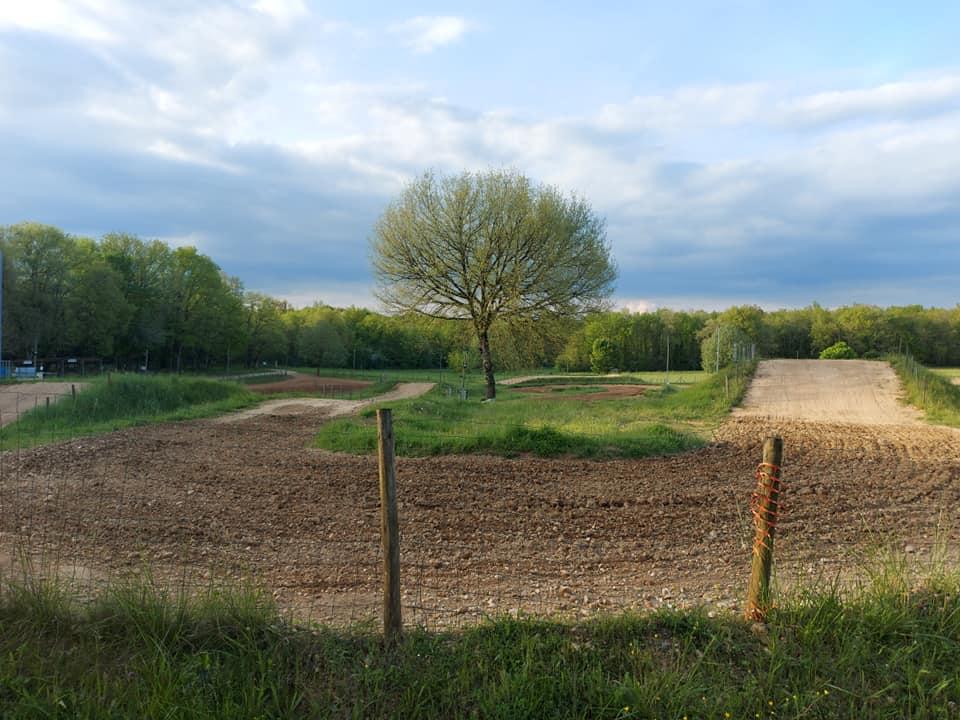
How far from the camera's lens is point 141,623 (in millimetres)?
3859

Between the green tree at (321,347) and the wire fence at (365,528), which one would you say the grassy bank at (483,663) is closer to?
the wire fence at (365,528)

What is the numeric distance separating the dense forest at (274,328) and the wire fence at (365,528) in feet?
68.4

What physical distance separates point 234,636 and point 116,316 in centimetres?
4867

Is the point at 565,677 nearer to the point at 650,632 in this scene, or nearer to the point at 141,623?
the point at 650,632

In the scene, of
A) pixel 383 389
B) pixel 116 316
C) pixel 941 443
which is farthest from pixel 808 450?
pixel 116 316

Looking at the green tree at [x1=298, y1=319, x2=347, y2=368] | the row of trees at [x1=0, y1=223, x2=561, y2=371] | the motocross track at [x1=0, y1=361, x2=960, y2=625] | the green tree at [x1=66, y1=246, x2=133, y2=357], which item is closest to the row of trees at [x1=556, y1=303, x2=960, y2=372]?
the row of trees at [x1=0, y1=223, x2=561, y2=371]

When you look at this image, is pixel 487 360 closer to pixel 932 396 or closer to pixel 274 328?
pixel 932 396

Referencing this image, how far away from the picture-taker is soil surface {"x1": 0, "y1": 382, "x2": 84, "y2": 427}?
18.2 meters

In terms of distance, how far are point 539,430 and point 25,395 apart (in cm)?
1854

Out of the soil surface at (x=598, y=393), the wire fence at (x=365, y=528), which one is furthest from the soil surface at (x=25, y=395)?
the soil surface at (x=598, y=393)

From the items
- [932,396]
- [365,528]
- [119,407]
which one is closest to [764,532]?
[365,528]

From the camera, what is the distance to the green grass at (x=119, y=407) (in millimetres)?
15207

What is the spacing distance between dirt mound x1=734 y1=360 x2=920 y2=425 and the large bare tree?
923 cm

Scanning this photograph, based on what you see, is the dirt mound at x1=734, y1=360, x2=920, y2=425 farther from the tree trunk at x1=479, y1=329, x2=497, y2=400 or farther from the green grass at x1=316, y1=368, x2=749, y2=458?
the tree trunk at x1=479, y1=329, x2=497, y2=400
